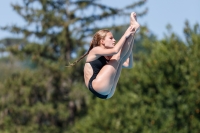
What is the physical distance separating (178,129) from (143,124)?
4.66 feet

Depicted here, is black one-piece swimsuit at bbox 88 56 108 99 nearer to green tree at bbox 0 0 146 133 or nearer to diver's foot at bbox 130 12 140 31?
diver's foot at bbox 130 12 140 31

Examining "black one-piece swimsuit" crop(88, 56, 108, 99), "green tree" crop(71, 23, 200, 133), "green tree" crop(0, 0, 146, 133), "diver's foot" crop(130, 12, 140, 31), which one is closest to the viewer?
"diver's foot" crop(130, 12, 140, 31)

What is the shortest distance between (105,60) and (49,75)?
2727 centimetres

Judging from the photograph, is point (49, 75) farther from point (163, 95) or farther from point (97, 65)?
point (97, 65)

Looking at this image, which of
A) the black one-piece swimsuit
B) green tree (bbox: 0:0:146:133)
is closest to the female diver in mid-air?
the black one-piece swimsuit

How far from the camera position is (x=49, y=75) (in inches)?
1422

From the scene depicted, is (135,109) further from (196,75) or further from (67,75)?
(67,75)

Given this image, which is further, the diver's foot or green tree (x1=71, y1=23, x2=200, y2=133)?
green tree (x1=71, y1=23, x2=200, y2=133)

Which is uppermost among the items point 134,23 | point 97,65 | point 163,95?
point 134,23

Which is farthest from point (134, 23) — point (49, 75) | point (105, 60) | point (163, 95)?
point (49, 75)

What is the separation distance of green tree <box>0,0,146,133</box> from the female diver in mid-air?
25989mm

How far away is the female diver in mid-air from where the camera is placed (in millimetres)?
8568

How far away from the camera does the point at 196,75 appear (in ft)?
78.7

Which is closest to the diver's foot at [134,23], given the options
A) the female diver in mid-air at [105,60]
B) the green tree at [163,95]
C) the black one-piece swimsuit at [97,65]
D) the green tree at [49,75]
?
the female diver in mid-air at [105,60]
